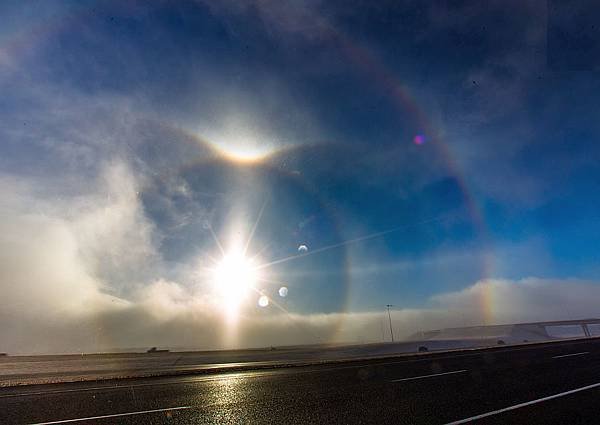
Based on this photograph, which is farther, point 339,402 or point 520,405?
point 339,402

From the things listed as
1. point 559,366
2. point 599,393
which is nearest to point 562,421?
point 599,393

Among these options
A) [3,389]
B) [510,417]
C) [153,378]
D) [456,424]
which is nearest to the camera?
[456,424]

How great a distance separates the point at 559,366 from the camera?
562 inches

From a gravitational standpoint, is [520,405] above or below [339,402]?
below

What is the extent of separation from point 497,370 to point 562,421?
8475 millimetres

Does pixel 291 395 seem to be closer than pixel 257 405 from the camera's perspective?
No

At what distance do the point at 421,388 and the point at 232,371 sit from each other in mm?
11423

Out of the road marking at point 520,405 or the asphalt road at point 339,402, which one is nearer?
the road marking at point 520,405

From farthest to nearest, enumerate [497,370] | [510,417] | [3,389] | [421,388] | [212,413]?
[497,370]
[3,389]
[421,388]
[212,413]
[510,417]

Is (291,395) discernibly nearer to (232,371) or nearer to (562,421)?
(562,421)

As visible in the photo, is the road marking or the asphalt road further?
the asphalt road

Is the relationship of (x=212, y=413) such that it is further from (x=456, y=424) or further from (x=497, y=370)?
(x=497, y=370)

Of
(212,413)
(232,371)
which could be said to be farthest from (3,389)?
(212,413)

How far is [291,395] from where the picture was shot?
9211mm
